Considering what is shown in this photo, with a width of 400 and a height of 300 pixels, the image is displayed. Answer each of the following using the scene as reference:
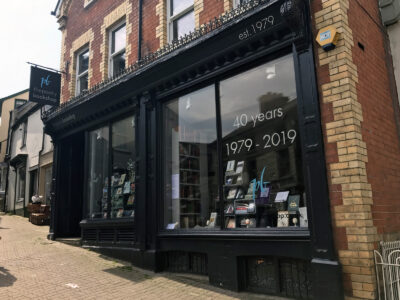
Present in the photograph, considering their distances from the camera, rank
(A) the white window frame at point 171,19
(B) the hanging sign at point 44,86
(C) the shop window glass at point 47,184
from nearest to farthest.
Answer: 1. (A) the white window frame at point 171,19
2. (B) the hanging sign at point 44,86
3. (C) the shop window glass at point 47,184

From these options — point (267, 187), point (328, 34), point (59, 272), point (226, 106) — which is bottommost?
point (59, 272)

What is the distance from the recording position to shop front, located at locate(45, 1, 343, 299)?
4.75 m

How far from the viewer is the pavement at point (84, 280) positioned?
520 cm

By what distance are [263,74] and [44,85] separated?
7.88m

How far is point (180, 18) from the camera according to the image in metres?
7.71

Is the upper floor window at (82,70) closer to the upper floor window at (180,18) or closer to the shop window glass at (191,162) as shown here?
the upper floor window at (180,18)

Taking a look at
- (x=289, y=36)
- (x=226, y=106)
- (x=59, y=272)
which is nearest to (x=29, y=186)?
(x=59, y=272)

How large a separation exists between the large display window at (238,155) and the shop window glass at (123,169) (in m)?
1.48

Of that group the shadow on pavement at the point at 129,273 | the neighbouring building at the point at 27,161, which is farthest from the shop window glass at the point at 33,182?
the shadow on pavement at the point at 129,273

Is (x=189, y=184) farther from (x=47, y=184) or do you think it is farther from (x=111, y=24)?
(x=47, y=184)

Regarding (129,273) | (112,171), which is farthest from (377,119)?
(112,171)

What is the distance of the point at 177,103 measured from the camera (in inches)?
285

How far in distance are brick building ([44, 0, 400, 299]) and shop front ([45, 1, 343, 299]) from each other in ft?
0.08

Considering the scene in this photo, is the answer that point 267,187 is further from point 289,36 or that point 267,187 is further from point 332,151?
point 289,36
